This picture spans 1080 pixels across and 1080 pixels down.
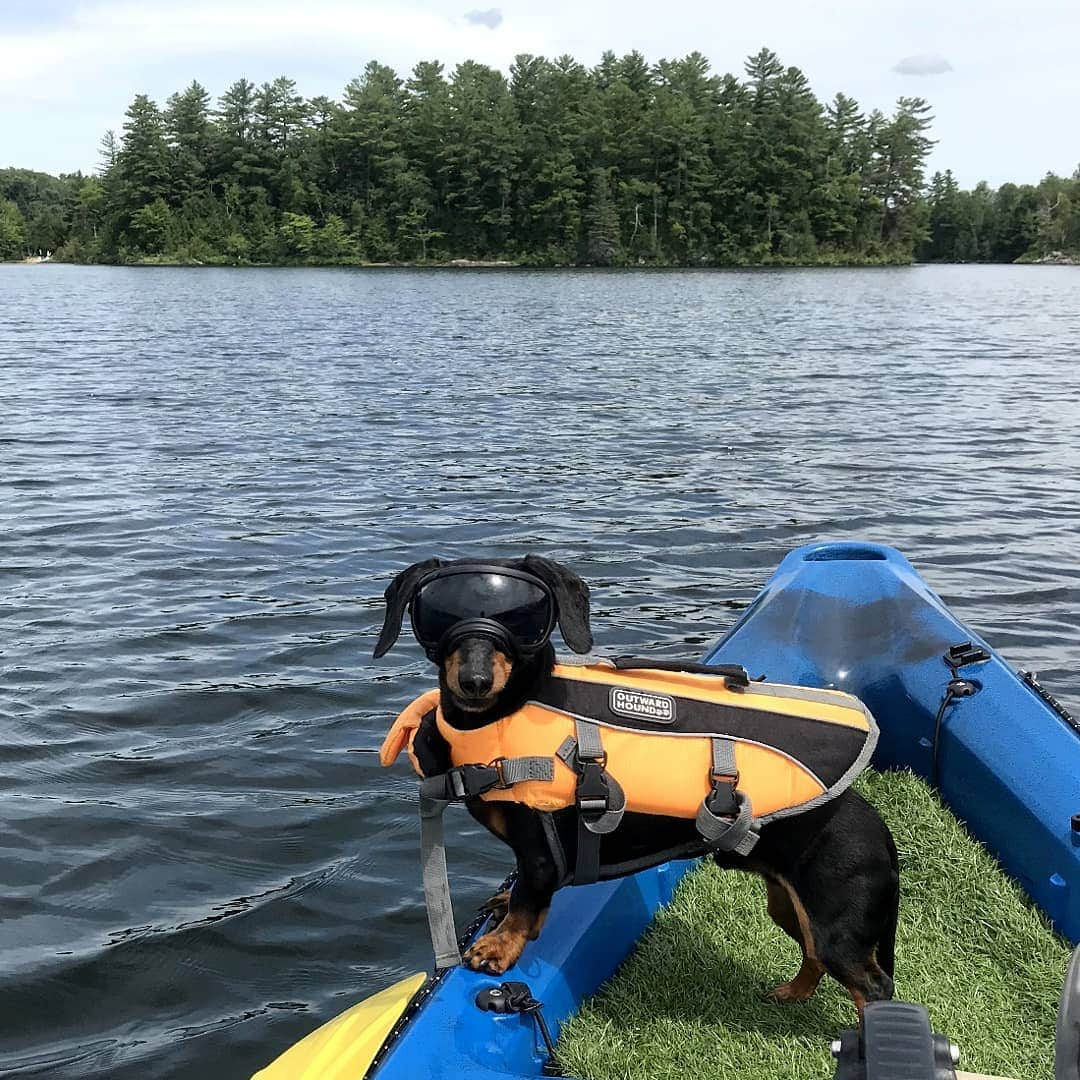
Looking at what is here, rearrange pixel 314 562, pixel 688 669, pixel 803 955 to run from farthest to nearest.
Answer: pixel 314 562, pixel 803 955, pixel 688 669

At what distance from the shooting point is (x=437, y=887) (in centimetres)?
338

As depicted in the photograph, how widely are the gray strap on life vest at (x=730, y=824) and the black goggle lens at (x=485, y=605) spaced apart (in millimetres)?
599

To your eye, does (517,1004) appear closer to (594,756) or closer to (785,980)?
(594,756)

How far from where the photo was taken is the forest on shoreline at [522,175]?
8400 centimetres

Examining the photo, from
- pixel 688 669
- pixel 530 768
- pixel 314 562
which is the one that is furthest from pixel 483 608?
pixel 314 562

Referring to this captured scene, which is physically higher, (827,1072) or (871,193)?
(871,193)

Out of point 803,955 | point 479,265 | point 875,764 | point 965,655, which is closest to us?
point 803,955

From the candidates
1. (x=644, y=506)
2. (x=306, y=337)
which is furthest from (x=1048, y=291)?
(x=644, y=506)

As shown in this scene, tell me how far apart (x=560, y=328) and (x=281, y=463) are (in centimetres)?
1870

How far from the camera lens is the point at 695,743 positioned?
10.4ft

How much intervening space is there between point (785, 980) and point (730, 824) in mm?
948

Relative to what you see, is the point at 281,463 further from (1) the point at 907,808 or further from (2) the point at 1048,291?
(2) the point at 1048,291

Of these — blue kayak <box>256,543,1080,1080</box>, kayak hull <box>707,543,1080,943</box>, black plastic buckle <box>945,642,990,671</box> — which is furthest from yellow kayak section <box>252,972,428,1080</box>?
black plastic buckle <box>945,642,990,671</box>

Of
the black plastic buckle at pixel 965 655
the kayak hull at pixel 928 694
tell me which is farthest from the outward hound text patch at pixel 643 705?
the black plastic buckle at pixel 965 655
